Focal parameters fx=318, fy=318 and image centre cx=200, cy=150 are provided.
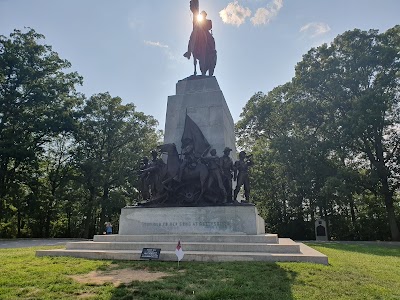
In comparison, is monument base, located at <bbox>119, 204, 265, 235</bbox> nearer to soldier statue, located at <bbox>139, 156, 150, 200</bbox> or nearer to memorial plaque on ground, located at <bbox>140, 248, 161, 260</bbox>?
soldier statue, located at <bbox>139, 156, 150, 200</bbox>

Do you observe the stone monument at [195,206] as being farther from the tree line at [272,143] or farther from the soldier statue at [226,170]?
the tree line at [272,143]

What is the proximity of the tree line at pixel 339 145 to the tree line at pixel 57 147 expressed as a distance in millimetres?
12922

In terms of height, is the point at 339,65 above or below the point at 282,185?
above

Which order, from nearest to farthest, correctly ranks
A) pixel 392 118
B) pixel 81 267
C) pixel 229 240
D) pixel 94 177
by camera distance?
pixel 81 267
pixel 229 240
pixel 392 118
pixel 94 177

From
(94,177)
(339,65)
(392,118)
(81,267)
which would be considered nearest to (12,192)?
(94,177)

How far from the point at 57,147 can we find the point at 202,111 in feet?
79.4

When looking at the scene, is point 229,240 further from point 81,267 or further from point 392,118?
point 392,118

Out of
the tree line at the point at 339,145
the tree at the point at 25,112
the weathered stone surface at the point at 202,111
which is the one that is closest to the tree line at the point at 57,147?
the tree at the point at 25,112

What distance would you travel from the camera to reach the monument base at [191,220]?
9484 millimetres

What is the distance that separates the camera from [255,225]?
30.6 feet

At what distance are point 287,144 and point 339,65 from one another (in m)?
7.62

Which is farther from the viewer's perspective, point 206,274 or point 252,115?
point 252,115

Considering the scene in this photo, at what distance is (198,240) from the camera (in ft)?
28.6

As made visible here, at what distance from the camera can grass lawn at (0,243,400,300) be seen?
4.64m
